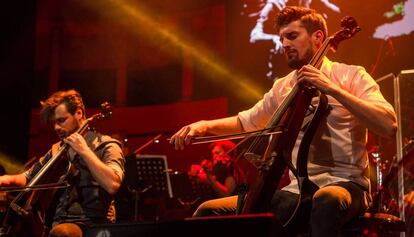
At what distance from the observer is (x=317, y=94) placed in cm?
282

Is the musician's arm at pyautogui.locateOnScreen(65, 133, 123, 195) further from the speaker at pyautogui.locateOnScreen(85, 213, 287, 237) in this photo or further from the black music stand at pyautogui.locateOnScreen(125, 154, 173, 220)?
the black music stand at pyautogui.locateOnScreen(125, 154, 173, 220)

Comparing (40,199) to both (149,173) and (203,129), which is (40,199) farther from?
(149,173)

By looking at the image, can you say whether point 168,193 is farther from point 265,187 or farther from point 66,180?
point 265,187

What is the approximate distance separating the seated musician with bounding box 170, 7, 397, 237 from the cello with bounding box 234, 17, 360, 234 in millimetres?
81

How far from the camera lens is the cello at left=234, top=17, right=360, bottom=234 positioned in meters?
2.54

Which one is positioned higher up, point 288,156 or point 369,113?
point 369,113

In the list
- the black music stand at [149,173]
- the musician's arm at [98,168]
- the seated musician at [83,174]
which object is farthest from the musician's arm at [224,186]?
the musician's arm at [98,168]

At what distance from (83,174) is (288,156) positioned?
5.77ft

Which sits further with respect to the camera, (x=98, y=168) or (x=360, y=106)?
(x=98, y=168)

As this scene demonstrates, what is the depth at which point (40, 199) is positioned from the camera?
3.86m

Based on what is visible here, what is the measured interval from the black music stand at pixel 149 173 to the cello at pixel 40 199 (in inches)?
84.3

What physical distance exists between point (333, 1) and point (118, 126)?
14.5 feet

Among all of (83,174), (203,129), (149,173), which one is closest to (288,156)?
(203,129)

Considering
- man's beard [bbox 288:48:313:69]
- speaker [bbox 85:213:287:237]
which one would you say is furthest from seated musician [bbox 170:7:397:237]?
speaker [bbox 85:213:287:237]
